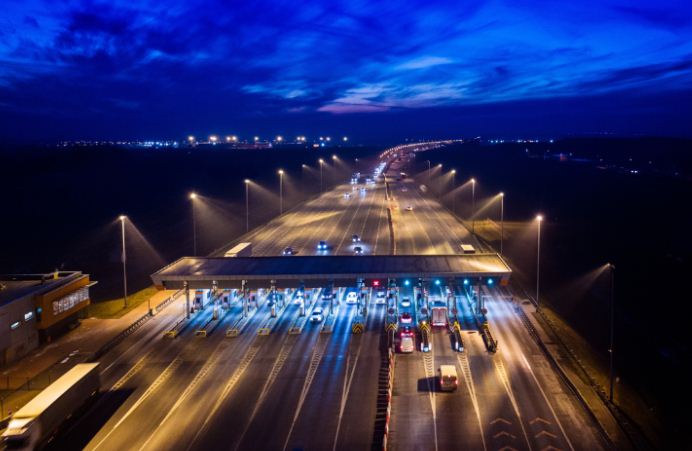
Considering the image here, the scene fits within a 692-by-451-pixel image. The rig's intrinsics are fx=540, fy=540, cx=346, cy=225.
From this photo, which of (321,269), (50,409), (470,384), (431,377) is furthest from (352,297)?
(50,409)

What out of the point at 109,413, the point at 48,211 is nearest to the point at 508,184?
the point at 48,211

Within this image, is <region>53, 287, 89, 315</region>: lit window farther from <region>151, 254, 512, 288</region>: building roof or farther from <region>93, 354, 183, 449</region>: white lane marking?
<region>93, 354, 183, 449</region>: white lane marking

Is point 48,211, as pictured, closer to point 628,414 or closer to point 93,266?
point 93,266

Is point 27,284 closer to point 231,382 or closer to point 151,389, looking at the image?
point 151,389

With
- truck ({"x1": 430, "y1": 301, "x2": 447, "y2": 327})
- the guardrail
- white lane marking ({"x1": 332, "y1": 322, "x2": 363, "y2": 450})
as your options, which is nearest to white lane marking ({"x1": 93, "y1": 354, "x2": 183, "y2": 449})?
white lane marking ({"x1": 332, "y1": 322, "x2": 363, "y2": 450})

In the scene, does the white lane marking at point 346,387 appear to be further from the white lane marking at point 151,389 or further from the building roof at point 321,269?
the white lane marking at point 151,389

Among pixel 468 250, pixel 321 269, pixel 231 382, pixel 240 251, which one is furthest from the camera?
pixel 468 250
